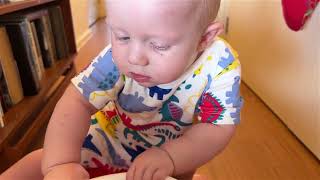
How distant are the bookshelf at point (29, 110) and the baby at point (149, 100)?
36 centimetres

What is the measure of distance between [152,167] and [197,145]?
0.08m

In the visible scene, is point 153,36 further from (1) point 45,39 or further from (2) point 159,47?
(1) point 45,39

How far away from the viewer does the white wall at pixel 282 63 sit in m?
0.98

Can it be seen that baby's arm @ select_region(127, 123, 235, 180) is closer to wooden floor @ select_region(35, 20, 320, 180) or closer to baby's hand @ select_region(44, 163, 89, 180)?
baby's hand @ select_region(44, 163, 89, 180)

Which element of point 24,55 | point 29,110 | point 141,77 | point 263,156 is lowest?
point 263,156

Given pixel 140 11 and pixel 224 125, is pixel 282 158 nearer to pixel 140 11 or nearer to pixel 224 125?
pixel 224 125

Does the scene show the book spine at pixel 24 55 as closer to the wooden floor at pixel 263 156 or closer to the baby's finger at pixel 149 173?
the wooden floor at pixel 263 156

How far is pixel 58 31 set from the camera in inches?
57.4

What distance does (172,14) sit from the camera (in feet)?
1.26

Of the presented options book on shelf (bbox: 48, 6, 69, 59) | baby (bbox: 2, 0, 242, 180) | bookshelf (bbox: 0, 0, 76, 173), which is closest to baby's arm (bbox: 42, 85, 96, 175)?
baby (bbox: 2, 0, 242, 180)

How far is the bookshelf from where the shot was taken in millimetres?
910

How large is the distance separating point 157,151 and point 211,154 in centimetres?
9

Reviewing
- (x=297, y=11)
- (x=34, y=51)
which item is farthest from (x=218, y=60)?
(x=34, y=51)

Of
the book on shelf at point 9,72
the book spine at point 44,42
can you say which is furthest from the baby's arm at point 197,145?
the book spine at point 44,42
